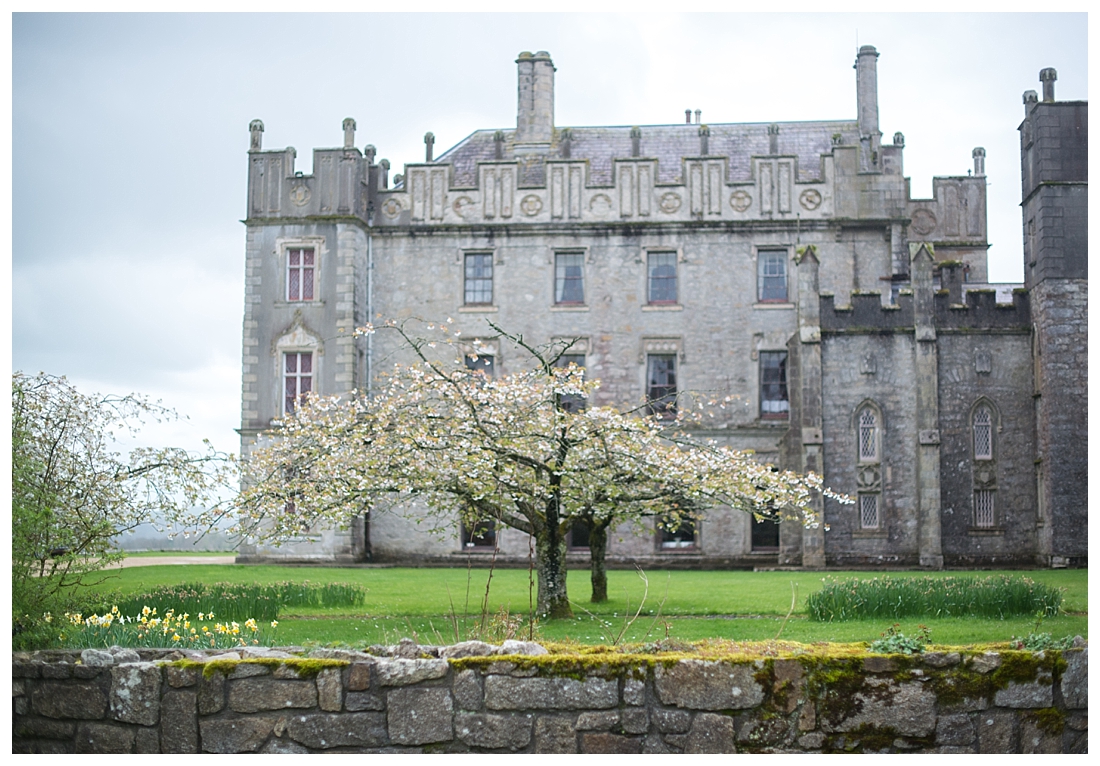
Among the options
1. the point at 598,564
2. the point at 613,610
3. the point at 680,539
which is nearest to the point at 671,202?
the point at 680,539

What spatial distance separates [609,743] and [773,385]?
2482 cm

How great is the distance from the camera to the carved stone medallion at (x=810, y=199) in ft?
102

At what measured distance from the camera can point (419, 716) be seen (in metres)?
6.83

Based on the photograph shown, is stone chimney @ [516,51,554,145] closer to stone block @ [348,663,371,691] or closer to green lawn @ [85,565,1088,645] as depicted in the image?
green lawn @ [85,565,1088,645]

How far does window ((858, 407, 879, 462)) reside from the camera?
27703mm

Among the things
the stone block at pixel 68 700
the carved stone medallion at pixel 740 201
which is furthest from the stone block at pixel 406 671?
the carved stone medallion at pixel 740 201

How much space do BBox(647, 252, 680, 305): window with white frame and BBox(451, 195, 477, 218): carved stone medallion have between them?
204 inches

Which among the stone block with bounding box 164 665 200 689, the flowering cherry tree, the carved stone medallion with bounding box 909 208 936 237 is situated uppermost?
the carved stone medallion with bounding box 909 208 936 237

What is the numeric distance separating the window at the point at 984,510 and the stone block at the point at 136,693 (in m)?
24.2

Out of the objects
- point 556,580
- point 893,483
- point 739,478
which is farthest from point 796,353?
point 556,580

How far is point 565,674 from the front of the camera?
6.85 m

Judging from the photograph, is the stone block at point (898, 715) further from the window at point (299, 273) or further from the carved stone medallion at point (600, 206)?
the window at point (299, 273)

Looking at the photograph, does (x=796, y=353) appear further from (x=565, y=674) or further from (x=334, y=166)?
(x=565, y=674)

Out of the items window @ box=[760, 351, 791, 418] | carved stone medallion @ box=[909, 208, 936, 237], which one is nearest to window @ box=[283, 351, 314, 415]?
window @ box=[760, 351, 791, 418]
